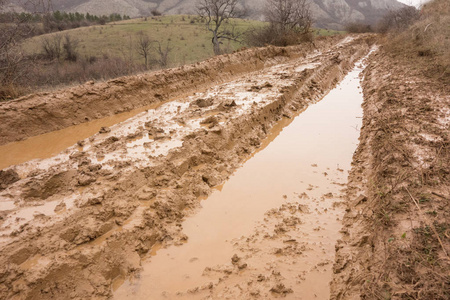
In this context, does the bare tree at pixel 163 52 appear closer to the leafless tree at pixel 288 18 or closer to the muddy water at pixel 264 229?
the leafless tree at pixel 288 18

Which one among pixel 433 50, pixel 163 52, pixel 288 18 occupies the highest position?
pixel 288 18

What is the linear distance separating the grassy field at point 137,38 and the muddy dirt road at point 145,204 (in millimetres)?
14212

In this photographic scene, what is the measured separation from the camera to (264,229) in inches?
134

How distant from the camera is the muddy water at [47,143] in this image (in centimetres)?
507

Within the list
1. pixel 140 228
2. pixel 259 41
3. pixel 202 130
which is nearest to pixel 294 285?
pixel 140 228

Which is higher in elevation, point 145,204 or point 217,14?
point 217,14

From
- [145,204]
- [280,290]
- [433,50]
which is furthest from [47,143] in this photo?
[433,50]

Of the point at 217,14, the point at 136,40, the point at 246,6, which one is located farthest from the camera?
the point at 246,6

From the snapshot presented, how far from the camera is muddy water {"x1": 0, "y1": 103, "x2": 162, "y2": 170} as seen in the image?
5.07m

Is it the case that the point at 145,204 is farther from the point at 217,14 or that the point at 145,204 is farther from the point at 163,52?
the point at 163,52

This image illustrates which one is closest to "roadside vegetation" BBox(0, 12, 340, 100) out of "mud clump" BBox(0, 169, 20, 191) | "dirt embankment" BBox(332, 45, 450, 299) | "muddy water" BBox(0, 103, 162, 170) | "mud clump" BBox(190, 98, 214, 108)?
"muddy water" BBox(0, 103, 162, 170)

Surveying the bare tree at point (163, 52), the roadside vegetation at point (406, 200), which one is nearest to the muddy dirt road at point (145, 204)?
the roadside vegetation at point (406, 200)

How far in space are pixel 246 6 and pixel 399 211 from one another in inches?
3184

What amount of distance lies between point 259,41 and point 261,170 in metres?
16.1
